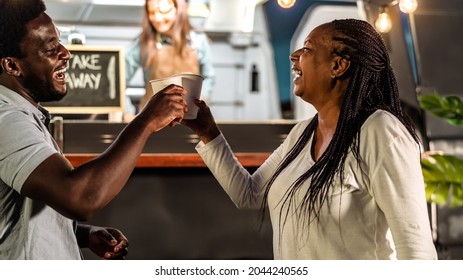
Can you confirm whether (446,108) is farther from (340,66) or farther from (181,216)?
(340,66)

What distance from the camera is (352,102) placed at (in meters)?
1.58

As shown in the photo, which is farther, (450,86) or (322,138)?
(450,86)

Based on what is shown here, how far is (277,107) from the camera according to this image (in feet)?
13.5

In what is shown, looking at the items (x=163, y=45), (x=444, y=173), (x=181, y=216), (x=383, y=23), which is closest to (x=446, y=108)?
(x=444, y=173)

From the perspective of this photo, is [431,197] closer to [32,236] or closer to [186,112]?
[186,112]

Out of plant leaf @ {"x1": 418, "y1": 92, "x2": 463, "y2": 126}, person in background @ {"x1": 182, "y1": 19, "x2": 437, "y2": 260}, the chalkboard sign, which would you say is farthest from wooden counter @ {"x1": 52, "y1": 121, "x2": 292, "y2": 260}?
person in background @ {"x1": 182, "y1": 19, "x2": 437, "y2": 260}

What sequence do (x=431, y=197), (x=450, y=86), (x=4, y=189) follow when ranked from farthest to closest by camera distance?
1. (x=450, y=86)
2. (x=431, y=197)
3. (x=4, y=189)

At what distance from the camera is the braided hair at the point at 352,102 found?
154cm

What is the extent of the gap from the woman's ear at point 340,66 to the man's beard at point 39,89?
0.60 m

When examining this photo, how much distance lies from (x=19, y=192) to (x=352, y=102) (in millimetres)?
712

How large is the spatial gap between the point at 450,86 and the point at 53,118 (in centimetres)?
203

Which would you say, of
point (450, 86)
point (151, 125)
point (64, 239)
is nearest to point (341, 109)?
point (151, 125)

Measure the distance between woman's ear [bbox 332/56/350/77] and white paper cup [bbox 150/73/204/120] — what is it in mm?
295

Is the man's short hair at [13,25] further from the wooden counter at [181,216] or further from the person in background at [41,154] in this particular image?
the wooden counter at [181,216]
